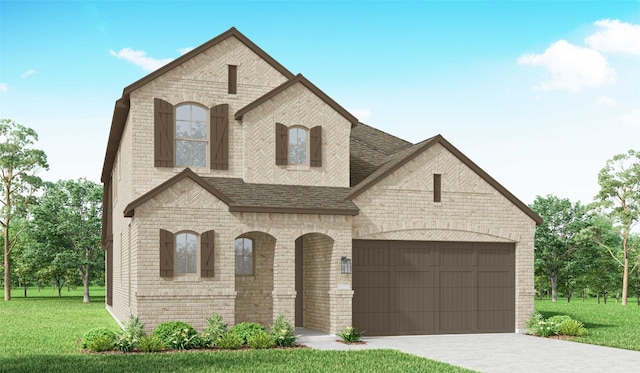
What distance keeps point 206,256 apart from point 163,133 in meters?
4.43

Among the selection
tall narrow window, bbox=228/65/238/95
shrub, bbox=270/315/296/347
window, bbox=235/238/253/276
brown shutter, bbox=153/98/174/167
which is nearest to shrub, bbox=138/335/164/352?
shrub, bbox=270/315/296/347

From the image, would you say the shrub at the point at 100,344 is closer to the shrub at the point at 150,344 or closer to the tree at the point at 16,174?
the shrub at the point at 150,344

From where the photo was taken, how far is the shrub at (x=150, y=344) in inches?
678

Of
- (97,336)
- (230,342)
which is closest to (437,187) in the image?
(230,342)

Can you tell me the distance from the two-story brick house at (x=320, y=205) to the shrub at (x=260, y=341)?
85.4 inches

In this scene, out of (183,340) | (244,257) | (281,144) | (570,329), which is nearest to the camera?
(183,340)

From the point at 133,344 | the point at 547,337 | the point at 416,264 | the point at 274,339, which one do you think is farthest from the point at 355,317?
the point at 133,344

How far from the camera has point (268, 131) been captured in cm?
2244

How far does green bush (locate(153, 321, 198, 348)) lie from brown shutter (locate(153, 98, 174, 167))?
215 inches

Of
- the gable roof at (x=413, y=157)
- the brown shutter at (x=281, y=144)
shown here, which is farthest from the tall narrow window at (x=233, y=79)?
the gable roof at (x=413, y=157)

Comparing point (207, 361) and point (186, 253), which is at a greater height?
point (186, 253)

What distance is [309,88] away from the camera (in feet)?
74.6

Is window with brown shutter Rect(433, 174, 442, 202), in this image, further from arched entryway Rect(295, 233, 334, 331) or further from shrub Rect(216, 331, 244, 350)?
shrub Rect(216, 331, 244, 350)

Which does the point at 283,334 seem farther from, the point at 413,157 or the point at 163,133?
the point at 163,133
